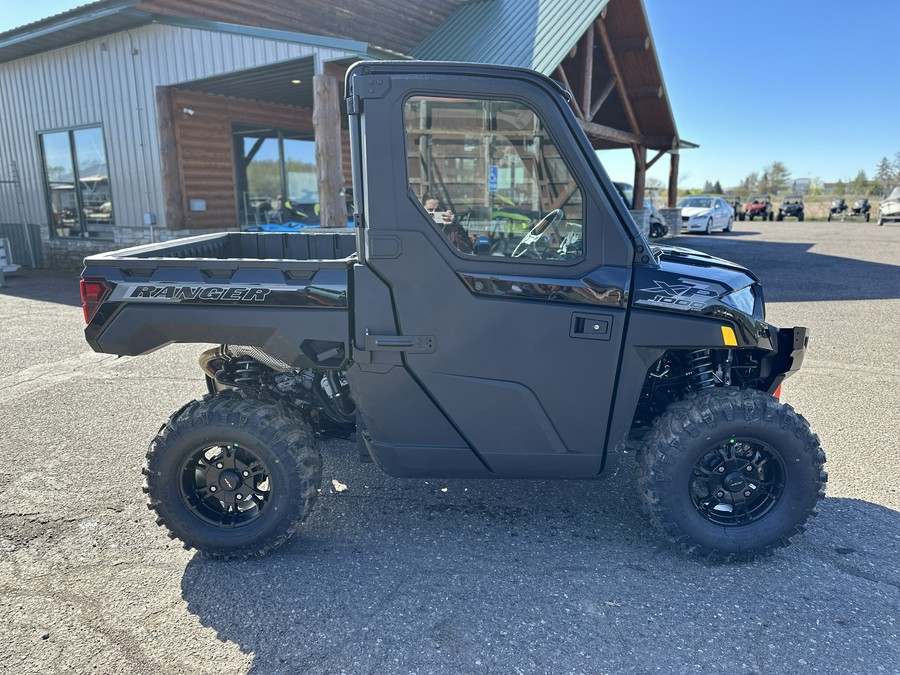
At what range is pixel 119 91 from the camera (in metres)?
12.1

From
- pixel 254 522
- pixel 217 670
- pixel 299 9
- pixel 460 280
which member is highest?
pixel 299 9

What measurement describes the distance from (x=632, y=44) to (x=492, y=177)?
50.0 ft

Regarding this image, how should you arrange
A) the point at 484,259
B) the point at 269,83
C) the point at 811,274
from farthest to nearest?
the point at 811,274, the point at 269,83, the point at 484,259

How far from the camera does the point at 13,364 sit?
6531 millimetres

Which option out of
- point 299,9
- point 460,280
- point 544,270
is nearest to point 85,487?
point 460,280

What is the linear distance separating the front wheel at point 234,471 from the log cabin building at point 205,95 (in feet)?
22.2

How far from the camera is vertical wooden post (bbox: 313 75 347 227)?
29.4 ft

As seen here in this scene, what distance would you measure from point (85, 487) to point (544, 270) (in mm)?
3171

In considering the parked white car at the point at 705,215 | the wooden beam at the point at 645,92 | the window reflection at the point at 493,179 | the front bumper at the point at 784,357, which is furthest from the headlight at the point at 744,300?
the parked white car at the point at 705,215

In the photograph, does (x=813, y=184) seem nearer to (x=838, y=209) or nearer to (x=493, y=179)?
(x=838, y=209)

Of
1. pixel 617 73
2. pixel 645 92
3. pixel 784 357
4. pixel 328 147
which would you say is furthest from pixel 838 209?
pixel 784 357

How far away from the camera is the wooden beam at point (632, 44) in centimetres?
1542

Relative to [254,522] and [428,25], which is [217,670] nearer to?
[254,522]

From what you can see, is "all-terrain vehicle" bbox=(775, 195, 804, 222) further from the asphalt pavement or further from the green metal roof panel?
the asphalt pavement
